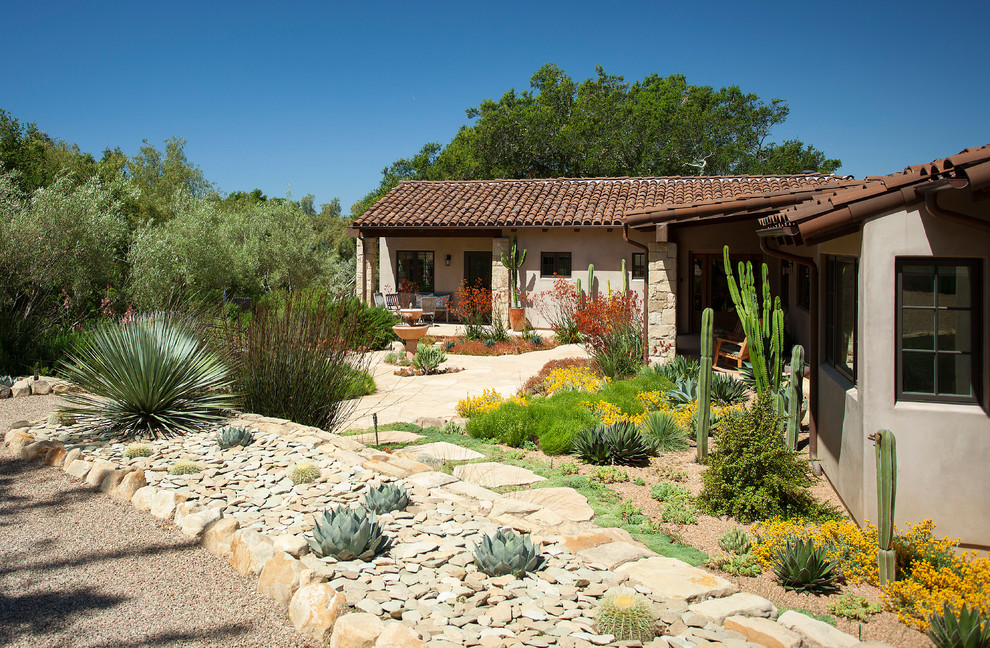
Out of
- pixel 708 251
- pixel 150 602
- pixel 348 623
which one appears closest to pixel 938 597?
pixel 348 623

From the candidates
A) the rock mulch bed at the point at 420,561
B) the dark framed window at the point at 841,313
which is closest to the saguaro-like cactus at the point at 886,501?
the rock mulch bed at the point at 420,561

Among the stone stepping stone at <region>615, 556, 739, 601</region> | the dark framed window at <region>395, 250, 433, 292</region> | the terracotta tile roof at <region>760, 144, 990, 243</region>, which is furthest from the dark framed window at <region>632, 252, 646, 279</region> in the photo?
the stone stepping stone at <region>615, 556, 739, 601</region>

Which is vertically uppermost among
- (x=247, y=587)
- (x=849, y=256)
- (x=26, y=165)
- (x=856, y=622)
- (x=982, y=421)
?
(x=26, y=165)

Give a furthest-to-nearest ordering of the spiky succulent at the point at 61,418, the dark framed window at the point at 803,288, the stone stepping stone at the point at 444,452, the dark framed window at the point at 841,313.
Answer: the dark framed window at the point at 803,288, the spiky succulent at the point at 61,418, the stone stepping stone at the point at 444,452, the dark framed window at the point at 841,313

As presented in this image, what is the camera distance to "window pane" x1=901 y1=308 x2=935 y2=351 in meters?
4.68

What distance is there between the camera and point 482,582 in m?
3.59

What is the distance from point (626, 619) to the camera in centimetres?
315

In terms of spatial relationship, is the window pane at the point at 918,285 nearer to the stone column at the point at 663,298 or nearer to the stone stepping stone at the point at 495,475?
the stone stepping stone at the point at 495,475

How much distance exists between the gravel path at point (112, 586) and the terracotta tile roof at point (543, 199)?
43.8ft

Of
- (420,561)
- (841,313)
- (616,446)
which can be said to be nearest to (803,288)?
(841,313)

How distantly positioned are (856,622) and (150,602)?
12.6 feet

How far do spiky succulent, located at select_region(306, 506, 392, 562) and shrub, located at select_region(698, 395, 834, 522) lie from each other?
270 cm

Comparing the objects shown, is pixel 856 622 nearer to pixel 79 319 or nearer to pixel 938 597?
pixel 938 597

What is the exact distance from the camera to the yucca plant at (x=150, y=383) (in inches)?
256
